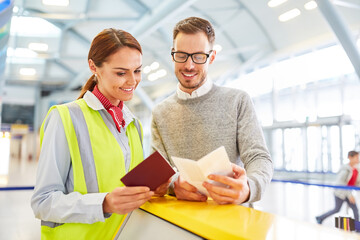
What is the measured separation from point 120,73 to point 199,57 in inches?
22.6

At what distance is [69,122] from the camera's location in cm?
172

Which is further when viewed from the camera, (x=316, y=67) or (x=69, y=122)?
(x=316, y=67)

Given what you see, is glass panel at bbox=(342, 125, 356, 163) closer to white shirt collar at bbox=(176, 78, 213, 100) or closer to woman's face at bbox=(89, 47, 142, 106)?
white shirt collar at bbox=(176, 78, 213, 100)

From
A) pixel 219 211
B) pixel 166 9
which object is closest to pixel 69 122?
pixel 219 211

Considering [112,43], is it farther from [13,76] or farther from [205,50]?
[13,76]

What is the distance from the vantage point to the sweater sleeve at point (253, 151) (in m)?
1.80

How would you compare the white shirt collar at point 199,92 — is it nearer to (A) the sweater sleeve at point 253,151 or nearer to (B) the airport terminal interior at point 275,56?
(A) the sweater sleeve at point 253,151

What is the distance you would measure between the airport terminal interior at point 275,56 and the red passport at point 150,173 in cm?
499

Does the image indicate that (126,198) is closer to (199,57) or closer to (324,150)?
(199,57)

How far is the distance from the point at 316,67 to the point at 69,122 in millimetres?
13088

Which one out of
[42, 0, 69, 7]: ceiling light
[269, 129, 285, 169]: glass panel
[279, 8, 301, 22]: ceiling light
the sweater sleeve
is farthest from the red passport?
[42, 0, 69, 7]: ceiling light

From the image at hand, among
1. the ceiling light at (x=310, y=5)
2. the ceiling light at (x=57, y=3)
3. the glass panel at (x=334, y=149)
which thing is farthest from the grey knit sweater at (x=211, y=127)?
the ceiling light at (x=57, y=3)

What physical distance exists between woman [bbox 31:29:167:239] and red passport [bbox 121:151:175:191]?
0.04 metres

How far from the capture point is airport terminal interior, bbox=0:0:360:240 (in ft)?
29.9
